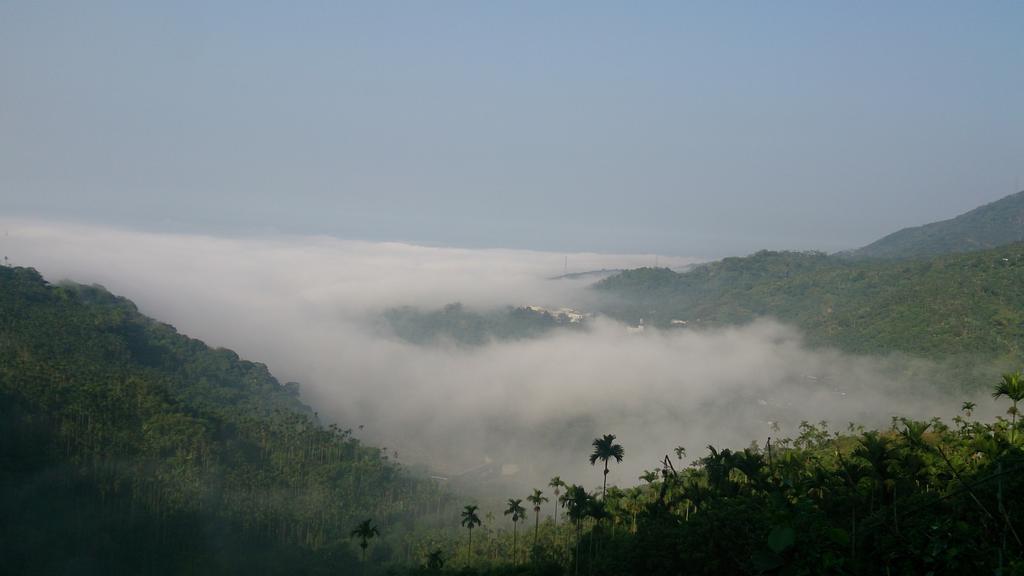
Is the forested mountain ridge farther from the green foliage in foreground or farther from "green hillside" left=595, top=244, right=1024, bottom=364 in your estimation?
"green hillside" left=595, top=244, right=1024, bottom=364

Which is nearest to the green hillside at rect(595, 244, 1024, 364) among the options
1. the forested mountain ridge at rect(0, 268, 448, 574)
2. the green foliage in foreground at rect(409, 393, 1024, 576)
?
the green foliage in foreground at rect(409, 393, 1024, 576)

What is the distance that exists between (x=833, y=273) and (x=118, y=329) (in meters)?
167

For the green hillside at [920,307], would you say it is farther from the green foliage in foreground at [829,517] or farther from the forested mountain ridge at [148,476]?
the forested mountain ridge at [148,476]

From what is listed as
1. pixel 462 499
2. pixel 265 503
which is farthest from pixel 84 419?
pixel 462 499

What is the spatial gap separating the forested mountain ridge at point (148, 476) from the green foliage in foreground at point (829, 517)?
24.8m

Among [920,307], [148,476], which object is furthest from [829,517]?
[920,307]

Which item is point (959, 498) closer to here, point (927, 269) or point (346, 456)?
point (346, 456)

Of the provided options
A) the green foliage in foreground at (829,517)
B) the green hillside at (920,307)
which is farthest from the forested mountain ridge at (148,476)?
the green hillside at (920,307)

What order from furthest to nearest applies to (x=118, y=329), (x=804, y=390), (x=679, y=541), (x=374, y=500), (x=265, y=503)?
1. (x=804, y=390)
2. (x=118, y=329)
3. (x=374, y=500)
4. (x=265, y=503)
5. (x=679, y=541)

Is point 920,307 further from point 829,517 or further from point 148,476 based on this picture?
A: point 148,476

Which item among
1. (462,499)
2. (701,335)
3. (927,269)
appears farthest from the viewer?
(701,335)

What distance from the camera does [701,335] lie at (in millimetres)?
193875

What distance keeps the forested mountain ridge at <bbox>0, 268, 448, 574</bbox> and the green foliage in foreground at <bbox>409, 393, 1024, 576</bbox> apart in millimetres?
24757

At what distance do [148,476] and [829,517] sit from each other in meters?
68.5
